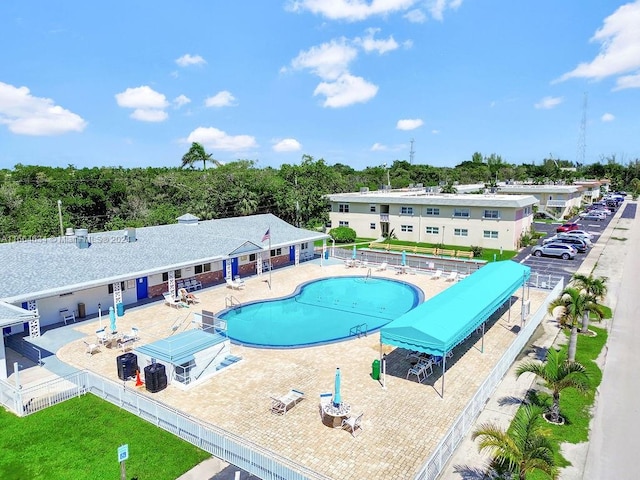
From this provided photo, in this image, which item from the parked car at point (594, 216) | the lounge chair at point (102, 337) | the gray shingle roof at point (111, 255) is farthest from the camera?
the parked car at point (594, 216)

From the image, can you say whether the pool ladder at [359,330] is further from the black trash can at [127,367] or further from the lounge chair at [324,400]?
the black trash can at [127,367]

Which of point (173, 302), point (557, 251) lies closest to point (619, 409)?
point (173, 302)

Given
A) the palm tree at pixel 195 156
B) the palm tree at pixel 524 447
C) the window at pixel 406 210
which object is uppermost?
the palm tree at pixel 195 156

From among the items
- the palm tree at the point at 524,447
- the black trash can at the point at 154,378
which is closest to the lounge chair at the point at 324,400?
the palm tree at the point at 524,447

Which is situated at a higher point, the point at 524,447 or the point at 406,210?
the point at 406,210

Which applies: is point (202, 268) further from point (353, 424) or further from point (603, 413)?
point (603, 413)

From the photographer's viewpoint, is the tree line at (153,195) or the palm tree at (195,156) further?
the palm tree at (195,156)
